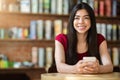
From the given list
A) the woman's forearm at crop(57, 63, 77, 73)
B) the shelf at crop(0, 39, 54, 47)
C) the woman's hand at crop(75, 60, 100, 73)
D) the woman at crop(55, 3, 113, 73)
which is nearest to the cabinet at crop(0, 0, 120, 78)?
the shelf at crop(0, 39, 54, 47)

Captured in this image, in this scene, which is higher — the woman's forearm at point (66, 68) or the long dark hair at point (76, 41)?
the long dark hair at point (76, 41)

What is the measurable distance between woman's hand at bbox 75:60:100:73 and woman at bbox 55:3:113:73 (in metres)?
0.23

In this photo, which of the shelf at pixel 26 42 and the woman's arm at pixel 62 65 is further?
the shelf at pixel 26 42

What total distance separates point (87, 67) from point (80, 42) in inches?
16.7

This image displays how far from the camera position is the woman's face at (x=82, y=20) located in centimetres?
193

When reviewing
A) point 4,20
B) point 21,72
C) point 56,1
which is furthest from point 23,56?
point 56,1

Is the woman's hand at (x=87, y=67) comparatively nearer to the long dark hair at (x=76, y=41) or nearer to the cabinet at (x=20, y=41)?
the long dark hair at (x=76, y=41)

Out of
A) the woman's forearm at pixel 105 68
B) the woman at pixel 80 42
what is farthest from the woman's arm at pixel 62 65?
the woman's forearm at pixel 105 68

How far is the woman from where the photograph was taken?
191 centimetres

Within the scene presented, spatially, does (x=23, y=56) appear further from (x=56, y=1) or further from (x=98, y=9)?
(x=98, y=9)

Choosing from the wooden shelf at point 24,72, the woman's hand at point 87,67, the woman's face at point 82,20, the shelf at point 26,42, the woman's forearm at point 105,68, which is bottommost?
the wooden shelf at point 24,72

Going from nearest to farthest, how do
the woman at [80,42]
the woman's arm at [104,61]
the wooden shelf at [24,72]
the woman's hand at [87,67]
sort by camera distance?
the woman's hand at [87,67] < the woman's arm at [104,61] < the woman at [80,42] < the wooden shelf at [24,72]

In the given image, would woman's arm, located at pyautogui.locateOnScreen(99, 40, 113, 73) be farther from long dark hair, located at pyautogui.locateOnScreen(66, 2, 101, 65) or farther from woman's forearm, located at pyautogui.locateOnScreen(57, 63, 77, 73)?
woman's forearm, located at pyautogui.locateOnScreen(57, 63, 77, 73)

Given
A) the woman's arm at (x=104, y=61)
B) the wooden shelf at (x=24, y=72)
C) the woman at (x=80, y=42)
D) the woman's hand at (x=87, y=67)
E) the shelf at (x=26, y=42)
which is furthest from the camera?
the shelf at (x=26, y=42)
